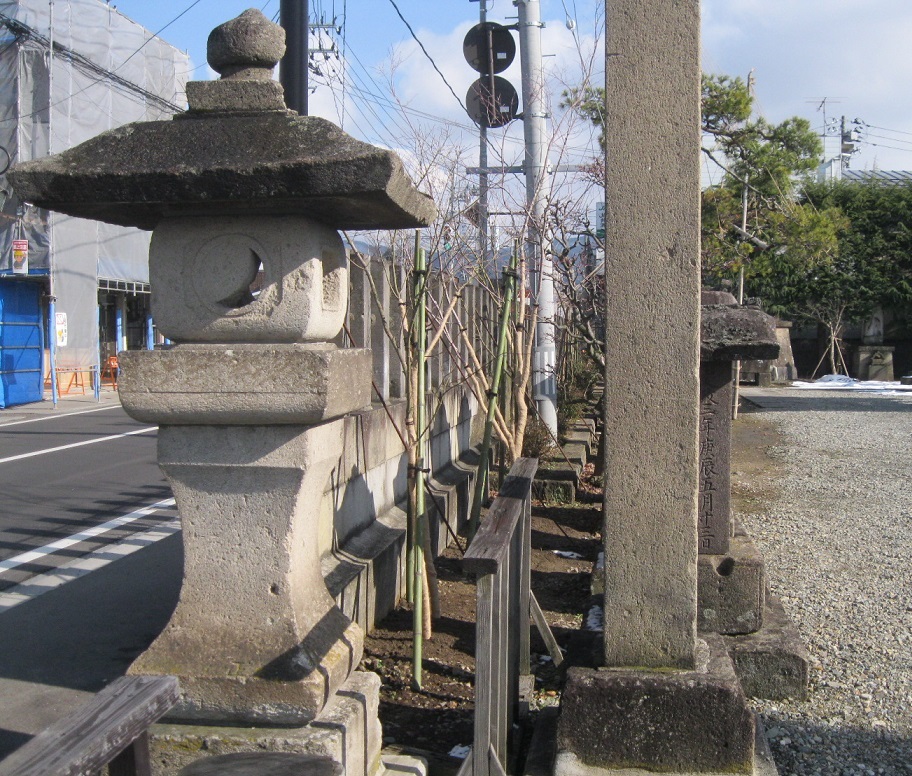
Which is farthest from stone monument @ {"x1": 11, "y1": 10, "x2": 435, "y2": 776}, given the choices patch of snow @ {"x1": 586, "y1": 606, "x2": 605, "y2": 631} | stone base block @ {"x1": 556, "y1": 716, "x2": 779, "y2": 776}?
patch of snow @ {"x1": 586, "y1": 606, "x2": 605, "y2": 631}

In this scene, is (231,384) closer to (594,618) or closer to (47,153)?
(594,618)

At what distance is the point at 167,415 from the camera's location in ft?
9.96

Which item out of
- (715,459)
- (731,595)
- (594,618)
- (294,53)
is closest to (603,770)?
(594,618)

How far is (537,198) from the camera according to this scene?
877 cm

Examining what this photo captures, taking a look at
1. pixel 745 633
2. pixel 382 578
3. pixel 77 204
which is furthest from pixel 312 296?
pixel 745 633

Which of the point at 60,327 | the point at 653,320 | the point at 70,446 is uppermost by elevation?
the point at 60,327

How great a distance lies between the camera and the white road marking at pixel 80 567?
21.5 ft

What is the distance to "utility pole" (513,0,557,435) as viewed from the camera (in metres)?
8.89

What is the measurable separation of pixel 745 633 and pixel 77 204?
4117mm

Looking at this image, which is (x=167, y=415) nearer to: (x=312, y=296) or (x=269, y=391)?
(x=269, y=391)

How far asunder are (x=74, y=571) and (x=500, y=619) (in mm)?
5005

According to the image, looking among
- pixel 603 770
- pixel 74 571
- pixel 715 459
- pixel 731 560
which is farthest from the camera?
pixel 74 571

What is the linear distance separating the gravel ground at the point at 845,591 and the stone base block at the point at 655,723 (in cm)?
Answer: 92

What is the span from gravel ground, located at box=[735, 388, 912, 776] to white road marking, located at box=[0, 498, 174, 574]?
5.83 meters
